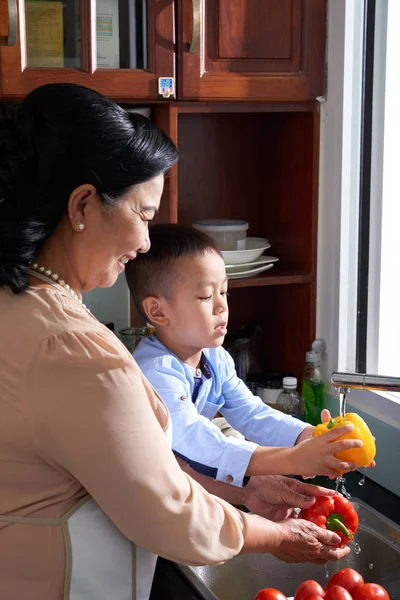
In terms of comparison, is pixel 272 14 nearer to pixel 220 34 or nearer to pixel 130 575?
pixel 220 34

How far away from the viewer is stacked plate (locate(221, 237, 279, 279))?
2148 millimetres

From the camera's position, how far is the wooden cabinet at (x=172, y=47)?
1800 millimetres

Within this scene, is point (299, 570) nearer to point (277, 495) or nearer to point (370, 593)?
point (277, 495)

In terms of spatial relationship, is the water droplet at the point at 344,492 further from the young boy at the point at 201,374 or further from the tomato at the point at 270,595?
the tomato at the point at 270,595

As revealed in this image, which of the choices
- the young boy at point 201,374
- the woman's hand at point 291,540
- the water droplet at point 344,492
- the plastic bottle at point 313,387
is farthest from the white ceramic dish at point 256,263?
the woman's hand at point 291,540

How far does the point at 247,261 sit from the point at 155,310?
560 millimetres

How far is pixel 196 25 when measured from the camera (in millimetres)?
1875

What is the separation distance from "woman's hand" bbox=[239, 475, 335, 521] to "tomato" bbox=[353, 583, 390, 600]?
212mm

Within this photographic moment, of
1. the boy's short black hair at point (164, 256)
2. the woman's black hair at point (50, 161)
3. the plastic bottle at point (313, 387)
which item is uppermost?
the woman's black hair at point (50, 161)

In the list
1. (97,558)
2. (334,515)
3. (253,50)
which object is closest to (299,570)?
(334,515)

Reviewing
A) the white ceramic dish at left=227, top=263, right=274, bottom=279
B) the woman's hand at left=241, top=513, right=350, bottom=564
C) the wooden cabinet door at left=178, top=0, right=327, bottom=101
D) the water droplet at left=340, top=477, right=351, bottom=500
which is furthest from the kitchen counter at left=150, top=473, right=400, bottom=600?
the wooden cabinet door at left=178, top=0, right=327, bottom=101

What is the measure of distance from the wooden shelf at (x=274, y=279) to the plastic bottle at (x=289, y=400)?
0.84 feet

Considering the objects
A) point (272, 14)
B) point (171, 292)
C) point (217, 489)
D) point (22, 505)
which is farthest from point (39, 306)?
point (272, 14)

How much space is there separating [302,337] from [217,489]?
69 cm
